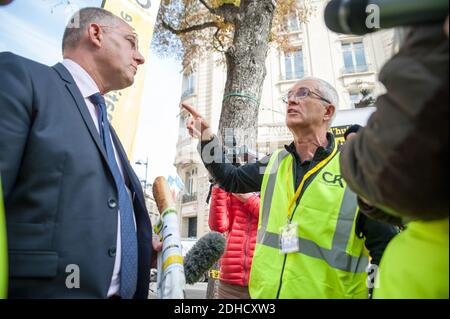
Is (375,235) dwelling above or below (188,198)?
below

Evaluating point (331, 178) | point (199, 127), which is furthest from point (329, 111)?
point (199, 127)

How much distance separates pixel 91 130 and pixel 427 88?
4.10 ft

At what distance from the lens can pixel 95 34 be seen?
182cm

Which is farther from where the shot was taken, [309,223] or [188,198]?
[188,198]

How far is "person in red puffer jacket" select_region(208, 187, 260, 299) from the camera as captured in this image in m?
2.72

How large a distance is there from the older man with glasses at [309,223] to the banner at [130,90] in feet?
3.99

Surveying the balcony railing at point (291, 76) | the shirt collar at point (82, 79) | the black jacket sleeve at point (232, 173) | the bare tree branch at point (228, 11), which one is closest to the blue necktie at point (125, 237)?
the shirt collar at point (82, 79)

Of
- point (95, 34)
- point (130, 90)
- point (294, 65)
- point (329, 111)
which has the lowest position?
point (329, 111)

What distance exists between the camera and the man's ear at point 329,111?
221 centimetres

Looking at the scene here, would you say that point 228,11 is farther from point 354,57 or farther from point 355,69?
point 354,57

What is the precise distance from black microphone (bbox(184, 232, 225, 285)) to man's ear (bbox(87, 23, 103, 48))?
49.1 inches

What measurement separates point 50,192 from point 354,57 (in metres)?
20.1

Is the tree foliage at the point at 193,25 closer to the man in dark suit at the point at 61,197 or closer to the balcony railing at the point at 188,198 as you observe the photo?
the man in dark suit at the point at 61,197

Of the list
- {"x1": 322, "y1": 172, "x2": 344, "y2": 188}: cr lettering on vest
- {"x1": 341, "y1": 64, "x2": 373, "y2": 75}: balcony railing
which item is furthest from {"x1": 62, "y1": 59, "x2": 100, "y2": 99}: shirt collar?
{"x1": 341, "y1": 64, "x2": 373, "y2": 75}: balcony railing
